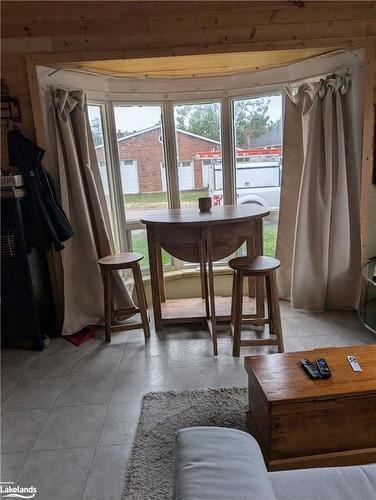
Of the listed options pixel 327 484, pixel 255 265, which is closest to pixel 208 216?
pixel 255 265

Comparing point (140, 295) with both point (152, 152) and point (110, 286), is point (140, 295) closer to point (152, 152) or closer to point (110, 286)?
point (110, 286)

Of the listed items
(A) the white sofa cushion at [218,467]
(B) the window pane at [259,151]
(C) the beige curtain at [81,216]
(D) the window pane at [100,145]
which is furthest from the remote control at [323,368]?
(D) the window pane at [100,145]

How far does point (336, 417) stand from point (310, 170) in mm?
2018

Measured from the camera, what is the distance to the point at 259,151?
3.44 meters

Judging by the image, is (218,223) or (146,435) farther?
(218,223)

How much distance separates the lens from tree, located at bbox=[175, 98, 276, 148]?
11.1ft

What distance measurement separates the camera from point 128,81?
3.20 m

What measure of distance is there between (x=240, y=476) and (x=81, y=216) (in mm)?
2362

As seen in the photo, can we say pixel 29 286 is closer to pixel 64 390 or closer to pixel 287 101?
pixel 64 390

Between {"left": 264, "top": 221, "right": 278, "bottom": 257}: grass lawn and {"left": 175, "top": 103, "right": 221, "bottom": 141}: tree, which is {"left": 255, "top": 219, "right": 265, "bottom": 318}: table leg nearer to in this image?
{"left": 264, "top": 221, "right": 278, "bottom": 257}: grass lawn

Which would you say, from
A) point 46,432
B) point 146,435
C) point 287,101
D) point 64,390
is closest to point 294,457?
point 146,435

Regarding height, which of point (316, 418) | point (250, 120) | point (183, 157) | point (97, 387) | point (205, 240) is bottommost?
point (97, 387)

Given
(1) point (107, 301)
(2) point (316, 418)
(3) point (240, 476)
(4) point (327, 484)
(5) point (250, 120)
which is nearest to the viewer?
(3) point (240, 476)

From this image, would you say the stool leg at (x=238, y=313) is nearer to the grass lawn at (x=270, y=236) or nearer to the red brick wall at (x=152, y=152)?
the grass lawn at (x=270, y=236)
